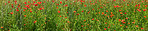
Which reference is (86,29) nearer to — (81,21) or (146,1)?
(81,21)

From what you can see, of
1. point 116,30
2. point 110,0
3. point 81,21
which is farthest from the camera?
point 110,0

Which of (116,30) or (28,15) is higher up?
(28,15)

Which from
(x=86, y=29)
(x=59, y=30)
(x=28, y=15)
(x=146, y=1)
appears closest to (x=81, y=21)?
(x=86, y=29)

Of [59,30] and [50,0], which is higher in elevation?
[50,0]

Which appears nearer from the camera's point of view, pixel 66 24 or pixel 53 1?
pixel 66 24

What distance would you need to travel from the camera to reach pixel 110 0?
4609mm

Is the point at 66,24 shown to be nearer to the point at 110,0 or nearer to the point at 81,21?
the point at 81,21

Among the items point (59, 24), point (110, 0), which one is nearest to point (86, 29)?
point (59, 24)

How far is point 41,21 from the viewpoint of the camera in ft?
8.71

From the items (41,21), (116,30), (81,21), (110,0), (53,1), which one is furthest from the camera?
(110,0)

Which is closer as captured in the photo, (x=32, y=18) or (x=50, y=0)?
(x=32, y=18)

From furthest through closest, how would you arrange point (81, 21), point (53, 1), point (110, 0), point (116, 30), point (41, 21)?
point (110, 0) < point (53, 1) < point (81, 21) < point (41, 21) < point (116, 30)

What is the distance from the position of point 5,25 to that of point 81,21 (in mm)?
1218

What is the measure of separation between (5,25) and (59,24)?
914mm
